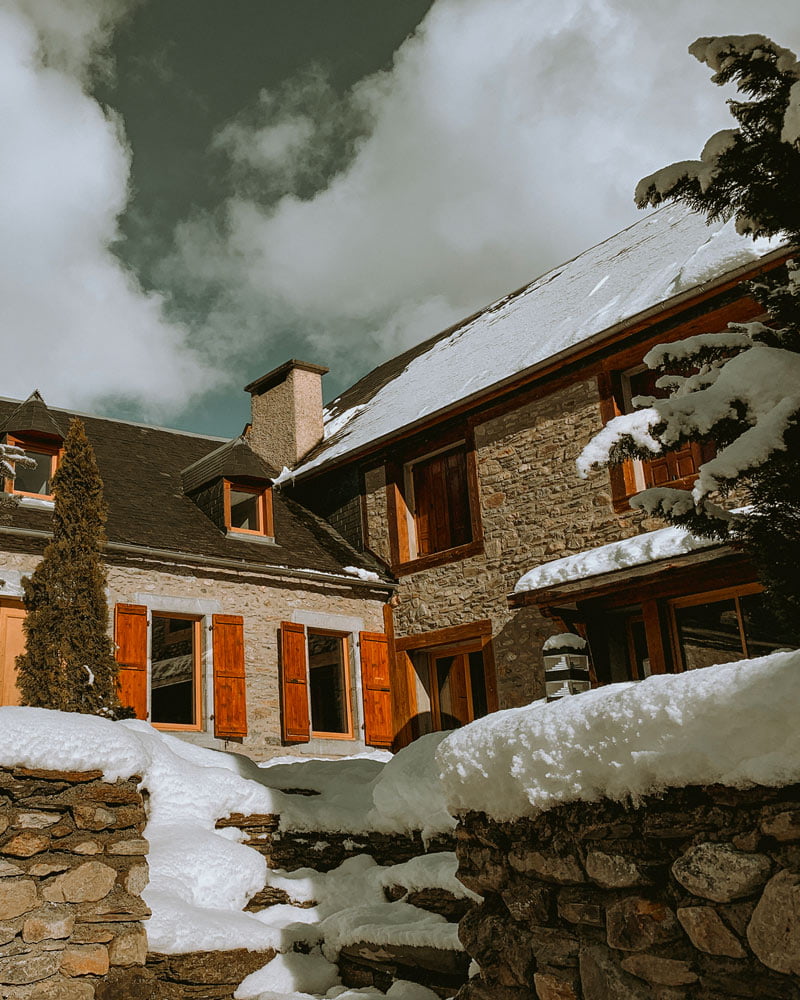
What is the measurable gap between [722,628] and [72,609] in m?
6.31

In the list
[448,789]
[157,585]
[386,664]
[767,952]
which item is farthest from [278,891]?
[386,664]

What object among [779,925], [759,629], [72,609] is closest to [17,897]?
[72,609]

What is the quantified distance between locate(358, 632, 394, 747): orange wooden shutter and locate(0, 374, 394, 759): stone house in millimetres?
18

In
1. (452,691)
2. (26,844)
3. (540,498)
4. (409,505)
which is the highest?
(409,505)

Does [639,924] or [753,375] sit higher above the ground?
[753,375]

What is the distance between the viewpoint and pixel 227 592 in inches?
459

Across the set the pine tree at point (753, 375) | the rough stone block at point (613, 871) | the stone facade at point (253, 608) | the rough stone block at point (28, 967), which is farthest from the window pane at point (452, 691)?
the rough stone block at point (613, 871)

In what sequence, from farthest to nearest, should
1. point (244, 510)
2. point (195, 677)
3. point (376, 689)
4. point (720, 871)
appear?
point (244, 510) → point (376, 689) → point (195, 677) → point (720, 871)

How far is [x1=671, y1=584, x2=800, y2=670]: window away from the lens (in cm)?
944

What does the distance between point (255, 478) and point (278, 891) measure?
276 inches

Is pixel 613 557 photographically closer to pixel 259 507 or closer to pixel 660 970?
pixel 259 507

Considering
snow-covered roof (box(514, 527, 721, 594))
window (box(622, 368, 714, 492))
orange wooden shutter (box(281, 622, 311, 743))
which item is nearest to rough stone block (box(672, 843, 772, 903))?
snow-covered roof (box(514, 527, 721, 594))

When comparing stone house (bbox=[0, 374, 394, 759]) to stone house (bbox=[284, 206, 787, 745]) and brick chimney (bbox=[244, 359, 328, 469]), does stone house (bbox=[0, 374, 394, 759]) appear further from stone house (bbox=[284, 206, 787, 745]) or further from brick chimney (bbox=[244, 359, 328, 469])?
brick chimney (bbox=[244, 359, 328, 469])

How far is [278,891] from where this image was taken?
21.7 ft
